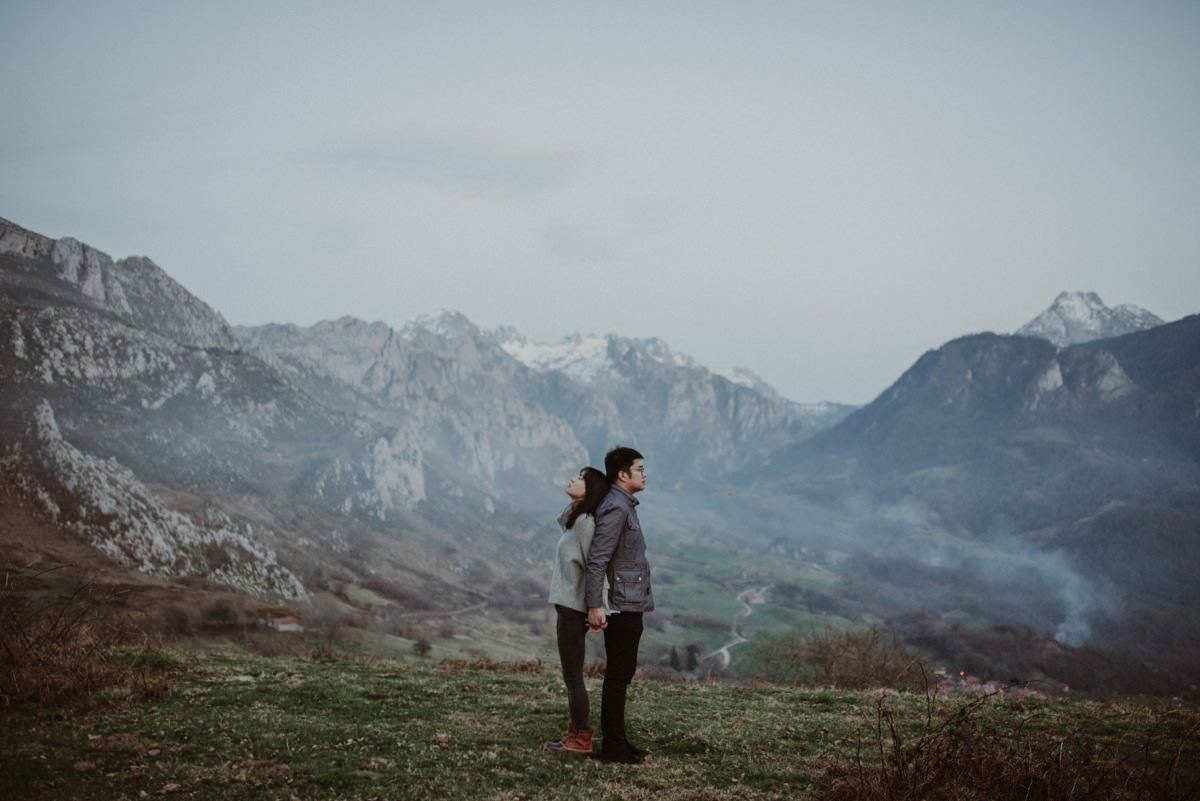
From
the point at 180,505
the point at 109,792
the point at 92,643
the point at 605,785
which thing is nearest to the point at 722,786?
the point at 605,785

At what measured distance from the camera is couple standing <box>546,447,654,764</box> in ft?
37.5

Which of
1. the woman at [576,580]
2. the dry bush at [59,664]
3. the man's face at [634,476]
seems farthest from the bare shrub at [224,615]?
the man's face at [634,476]

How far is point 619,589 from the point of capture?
11.5 m

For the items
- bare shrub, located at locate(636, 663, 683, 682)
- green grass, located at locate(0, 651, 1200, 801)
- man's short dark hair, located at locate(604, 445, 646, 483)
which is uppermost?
man's short dark hair, located at locate(604, 445, 646, 483)

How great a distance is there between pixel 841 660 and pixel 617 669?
41.0 m

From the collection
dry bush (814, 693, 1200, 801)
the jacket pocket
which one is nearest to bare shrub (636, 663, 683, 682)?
the jacket pocket

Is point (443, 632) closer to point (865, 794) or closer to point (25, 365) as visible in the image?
point (25, 365)

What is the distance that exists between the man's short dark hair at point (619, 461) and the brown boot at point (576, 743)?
4.28 metres

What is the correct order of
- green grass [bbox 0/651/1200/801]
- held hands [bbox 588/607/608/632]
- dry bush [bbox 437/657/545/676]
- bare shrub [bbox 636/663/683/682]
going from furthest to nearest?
bare shrub [bbox 636/663/683/682]
dry bush [bbox 437/657/545/676]
held hands [bbox 588/607/608/632]
green grass [bbox 0/651/1200/801]

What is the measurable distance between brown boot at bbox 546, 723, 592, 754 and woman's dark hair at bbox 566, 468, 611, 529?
3.55 metres

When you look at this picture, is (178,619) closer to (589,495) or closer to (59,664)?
(59,664)

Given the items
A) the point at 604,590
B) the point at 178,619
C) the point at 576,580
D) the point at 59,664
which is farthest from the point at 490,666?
the point at 178,619

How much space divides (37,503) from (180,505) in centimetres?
5565

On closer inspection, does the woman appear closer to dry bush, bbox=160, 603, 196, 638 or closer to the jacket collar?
the jacket collar
